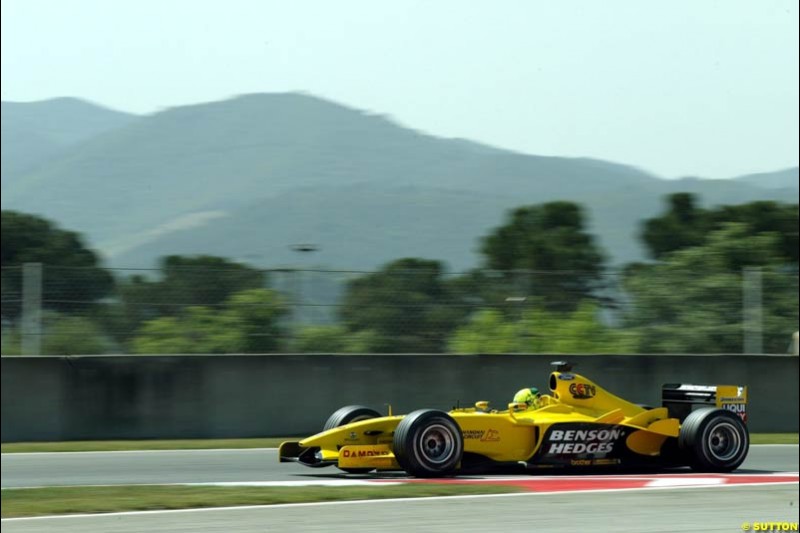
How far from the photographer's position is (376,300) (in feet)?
53.5

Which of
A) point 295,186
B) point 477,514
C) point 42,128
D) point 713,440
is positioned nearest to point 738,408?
point 713,440

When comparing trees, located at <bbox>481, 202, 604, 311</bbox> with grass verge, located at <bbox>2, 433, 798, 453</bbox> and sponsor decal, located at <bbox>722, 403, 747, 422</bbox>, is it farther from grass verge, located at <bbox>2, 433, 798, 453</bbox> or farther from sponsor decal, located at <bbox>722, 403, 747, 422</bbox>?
sponsor decal, located at <bbox>722, 403, 747, 422</bbox>

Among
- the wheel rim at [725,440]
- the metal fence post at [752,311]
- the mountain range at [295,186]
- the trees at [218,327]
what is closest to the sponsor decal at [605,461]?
the wheel rim at [725,440]

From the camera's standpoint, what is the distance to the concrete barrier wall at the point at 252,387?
15422 mm

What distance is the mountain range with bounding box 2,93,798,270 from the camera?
69062mm

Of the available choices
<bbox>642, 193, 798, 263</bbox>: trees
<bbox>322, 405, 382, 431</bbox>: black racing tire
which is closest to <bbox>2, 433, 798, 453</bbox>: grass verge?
<bbox>322, 405, 382, 431</bbox>: black racing tire

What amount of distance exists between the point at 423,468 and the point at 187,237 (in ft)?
221

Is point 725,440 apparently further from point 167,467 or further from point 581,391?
point 167,467

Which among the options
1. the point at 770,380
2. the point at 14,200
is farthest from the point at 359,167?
the point at 770,380

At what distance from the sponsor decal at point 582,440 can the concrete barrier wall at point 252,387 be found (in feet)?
16.1

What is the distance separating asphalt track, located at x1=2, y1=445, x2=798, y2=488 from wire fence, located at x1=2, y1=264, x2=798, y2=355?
232cm

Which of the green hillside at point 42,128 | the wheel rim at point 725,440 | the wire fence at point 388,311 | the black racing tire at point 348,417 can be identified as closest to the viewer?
the black racing tire at point 348,417

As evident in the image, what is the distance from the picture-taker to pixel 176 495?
952 centimetres

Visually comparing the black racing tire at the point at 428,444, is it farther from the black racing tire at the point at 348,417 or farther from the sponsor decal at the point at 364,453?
the black racing tire at the point at 348,417
